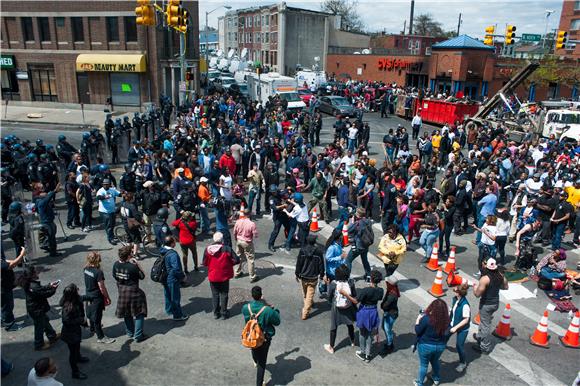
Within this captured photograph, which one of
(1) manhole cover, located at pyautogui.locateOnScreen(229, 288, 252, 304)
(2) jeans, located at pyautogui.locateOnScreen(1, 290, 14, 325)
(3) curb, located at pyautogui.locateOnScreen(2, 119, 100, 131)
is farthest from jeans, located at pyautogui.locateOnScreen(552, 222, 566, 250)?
(3) curb, located at pyautogui.locateOnScreen(2, 119, 100, 131)

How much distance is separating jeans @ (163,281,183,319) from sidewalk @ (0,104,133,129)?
979 inches

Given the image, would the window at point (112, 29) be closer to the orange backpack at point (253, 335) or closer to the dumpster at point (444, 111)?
the dumpster at point (444, 111)

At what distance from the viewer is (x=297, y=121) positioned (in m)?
25.3

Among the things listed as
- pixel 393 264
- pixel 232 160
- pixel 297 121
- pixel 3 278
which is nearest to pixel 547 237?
pixel 393 264

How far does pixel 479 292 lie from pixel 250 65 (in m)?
47.3

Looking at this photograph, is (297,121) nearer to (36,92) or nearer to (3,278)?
(3,278)

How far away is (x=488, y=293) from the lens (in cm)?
770

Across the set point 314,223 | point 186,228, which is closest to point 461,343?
point 186,228

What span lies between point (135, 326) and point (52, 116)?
98.2 ft

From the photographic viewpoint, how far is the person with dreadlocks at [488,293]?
A: 7645mm

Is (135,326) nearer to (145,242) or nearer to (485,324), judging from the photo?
(145,242)

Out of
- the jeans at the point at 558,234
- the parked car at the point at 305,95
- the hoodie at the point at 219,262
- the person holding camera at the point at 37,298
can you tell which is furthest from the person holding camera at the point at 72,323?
the parked car at the point at 305,95

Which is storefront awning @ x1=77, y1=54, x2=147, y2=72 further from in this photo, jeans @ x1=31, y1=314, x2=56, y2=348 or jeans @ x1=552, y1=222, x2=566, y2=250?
jeans @ x1=552, y1=222, x2=566, y2=250

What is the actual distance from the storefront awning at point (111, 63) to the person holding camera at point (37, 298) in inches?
1138
